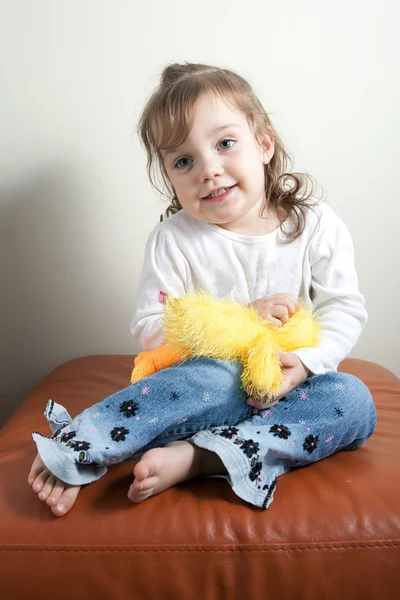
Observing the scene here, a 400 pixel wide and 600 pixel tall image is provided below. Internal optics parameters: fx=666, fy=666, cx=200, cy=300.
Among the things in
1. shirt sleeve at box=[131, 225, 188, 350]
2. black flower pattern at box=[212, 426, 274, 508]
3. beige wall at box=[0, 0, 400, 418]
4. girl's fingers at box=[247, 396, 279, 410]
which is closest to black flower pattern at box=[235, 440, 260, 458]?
black flower pattern at box=[212, 426, 274, 508]

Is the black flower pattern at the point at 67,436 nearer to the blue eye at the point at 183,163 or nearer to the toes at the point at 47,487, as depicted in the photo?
the toes at the point at 47,487

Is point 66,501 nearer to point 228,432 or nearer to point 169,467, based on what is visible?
point 169,467

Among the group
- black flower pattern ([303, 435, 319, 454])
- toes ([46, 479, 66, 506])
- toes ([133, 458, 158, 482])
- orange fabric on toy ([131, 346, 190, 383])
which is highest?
orange fabric on toy ([131, 346, 190, 383])

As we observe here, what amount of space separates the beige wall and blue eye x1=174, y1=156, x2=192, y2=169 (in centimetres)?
40

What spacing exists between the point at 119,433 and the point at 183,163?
0.52 meters

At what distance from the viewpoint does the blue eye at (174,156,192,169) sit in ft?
3.99

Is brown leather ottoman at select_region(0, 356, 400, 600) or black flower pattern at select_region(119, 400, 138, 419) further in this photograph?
black flower pattern at select_region(119, 400, 138, 419)

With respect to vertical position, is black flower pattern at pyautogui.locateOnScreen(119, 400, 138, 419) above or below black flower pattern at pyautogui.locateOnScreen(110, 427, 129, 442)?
above

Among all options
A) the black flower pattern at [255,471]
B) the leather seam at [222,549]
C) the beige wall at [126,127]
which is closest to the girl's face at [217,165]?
the beige wall at [126,127]

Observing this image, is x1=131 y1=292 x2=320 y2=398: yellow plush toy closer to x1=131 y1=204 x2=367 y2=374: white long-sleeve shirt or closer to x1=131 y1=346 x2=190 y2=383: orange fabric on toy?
x1=131 y1=346 x2=190 y2=383: orange fabric on toy

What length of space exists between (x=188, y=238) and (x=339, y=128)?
0.53m

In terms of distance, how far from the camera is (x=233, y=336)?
3.49 ft

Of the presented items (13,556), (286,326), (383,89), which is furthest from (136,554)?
(383,89)


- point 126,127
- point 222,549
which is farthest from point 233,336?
point 126,127
